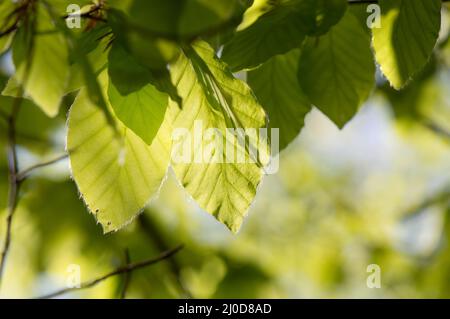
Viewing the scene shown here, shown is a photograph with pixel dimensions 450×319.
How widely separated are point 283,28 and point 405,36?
0.56 ft

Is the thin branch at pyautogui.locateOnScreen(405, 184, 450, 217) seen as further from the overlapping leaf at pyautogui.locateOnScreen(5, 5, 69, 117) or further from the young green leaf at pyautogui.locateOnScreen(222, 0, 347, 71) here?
the overlapping leaf at pyautogui.locateOnScreen(5, 5, 69, 117)

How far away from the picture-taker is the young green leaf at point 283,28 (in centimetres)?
78

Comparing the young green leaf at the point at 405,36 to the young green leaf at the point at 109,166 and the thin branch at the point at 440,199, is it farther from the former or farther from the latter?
the thin branch at the point at 440,199

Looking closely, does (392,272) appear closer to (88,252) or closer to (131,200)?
(88,252)

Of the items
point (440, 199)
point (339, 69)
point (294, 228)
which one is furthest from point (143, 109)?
point (294, 228)

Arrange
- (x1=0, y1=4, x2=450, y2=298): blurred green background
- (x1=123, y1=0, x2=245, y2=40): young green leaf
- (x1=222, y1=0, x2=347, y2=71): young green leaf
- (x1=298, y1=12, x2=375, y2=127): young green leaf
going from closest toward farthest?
(x1=123, y1=0, x2=245, y2=40): young green leaf < (x1=222, y1=0, x2=347, y2=71): young green leaf < (x1=298, y1=12, x2=375, y2=127): young green leaf < (x1=0, y1=4, x2=450, y2=298): blurred green background

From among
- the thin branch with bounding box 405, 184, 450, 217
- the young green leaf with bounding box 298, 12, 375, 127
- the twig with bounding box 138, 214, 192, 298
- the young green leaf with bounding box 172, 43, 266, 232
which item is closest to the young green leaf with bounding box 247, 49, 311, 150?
the young green leaf with bounding box 298, 12, 375, 127

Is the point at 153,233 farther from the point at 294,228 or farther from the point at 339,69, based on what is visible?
Answer: the point at 294,228

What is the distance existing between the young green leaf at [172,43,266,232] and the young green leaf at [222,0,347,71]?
0.04 m

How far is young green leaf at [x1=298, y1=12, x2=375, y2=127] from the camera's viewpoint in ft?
3.08

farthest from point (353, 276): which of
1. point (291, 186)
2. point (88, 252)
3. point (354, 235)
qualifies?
point (88, 252)

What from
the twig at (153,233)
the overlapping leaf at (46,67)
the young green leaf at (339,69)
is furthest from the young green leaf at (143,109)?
the twig at (153,233)

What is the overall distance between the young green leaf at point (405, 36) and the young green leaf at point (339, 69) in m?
0.10
